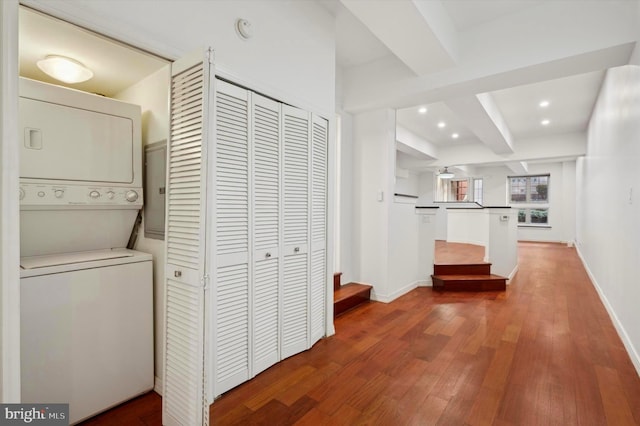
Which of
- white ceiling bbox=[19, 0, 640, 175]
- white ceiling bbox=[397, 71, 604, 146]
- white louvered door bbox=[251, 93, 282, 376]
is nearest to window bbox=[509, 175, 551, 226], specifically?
white ceiling bbox=[397, 71, 604, 146]

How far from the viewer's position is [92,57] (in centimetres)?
179

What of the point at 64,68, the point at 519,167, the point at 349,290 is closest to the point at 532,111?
the point at 519,167

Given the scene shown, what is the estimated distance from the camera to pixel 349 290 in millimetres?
3611

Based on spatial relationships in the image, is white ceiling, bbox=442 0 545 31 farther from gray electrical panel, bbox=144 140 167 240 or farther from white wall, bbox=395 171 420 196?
white wall, bbox=395 171 420 196

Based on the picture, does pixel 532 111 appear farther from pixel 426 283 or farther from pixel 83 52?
pixel 83 52

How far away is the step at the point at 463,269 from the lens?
4.68 metres

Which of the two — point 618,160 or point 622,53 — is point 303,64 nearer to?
point 622,53

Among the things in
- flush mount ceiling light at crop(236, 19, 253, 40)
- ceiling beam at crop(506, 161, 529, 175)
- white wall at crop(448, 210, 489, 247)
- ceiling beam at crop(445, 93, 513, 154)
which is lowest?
white wall at crop(448, 210, 489, 247)

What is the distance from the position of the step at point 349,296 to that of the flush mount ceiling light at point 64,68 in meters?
2.77

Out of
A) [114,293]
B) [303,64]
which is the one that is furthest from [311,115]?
[114,293]

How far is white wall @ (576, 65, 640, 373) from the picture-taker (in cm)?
240

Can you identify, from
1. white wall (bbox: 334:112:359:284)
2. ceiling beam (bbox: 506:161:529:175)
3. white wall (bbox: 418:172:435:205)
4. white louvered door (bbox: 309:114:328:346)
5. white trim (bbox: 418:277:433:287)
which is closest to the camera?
white louvered door (bbox: 309:114:328:346)

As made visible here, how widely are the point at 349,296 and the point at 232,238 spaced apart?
188 cm

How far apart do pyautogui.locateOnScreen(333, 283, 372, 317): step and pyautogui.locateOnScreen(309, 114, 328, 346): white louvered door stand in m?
0.55
